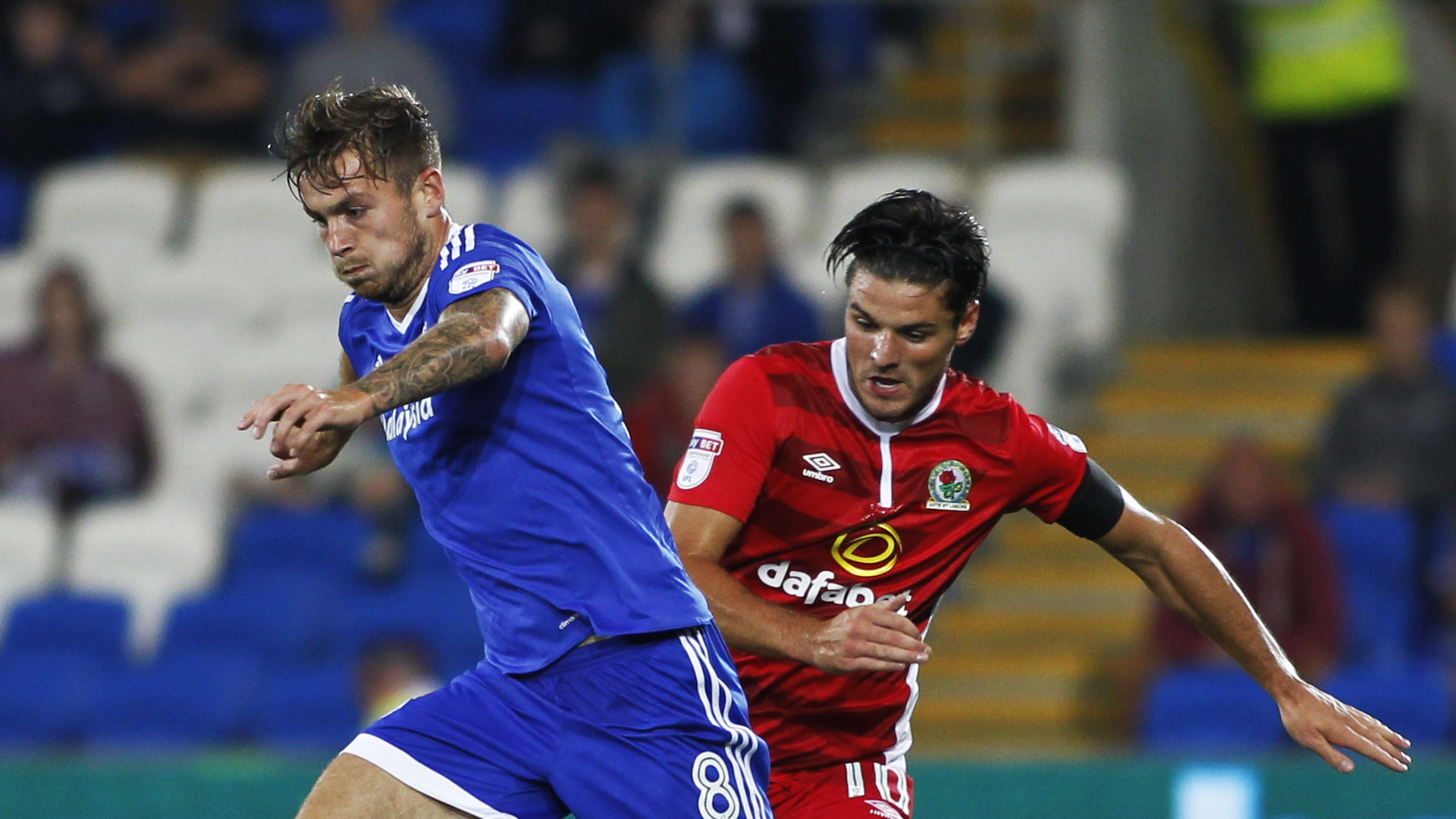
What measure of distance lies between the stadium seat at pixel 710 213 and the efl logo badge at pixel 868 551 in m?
5.24

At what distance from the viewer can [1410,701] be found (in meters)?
7.22

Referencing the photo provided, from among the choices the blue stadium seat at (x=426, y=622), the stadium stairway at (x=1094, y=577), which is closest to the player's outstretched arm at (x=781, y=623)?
the stadium stairway at (x=1094, y=577)

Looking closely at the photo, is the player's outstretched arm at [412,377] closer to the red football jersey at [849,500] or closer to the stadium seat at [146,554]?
the red football jersey at [849,500]

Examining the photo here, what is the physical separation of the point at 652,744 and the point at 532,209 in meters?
6.49

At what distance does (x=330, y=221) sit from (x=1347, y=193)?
7.03m

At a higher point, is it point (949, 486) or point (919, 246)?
point (919, 246)

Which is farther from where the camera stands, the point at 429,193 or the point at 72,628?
the point at 72,628

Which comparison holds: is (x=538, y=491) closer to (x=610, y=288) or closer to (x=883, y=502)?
(x=883, y=502)

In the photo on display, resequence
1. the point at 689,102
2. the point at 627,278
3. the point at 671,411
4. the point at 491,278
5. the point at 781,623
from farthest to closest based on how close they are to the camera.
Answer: the point at 689,102 → the point at 627,278 → the point at 671,411 → the point at 781,623 → the point at 491,278

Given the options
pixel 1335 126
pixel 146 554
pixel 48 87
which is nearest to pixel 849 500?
pixel 146 554

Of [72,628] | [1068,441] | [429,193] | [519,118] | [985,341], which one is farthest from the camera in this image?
[519,118]

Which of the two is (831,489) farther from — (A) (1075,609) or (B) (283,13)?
(B) (283,13)

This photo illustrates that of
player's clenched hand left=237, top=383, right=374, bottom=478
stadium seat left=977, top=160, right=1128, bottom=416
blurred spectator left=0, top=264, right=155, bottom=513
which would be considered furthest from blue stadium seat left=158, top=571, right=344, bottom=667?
player's clenched hand left=237, top=383, right=374, bottom=478

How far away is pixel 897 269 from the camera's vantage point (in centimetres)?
423
